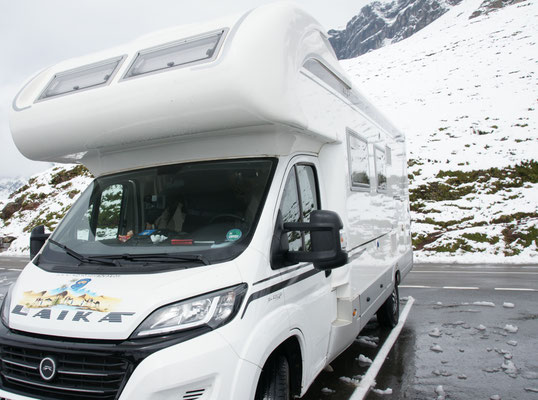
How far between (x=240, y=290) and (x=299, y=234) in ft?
3.14

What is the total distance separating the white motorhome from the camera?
103 inches

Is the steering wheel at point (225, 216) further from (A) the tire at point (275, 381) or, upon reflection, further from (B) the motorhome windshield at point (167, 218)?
(A) the tire at point (275, 381)

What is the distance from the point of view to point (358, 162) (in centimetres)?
497

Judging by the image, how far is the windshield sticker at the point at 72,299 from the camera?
2.71m

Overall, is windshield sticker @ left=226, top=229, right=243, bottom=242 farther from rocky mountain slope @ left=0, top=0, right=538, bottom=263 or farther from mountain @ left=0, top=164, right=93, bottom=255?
mountain @ left=0, top=164, right=93, bottom=255

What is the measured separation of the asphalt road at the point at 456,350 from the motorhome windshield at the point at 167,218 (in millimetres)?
2199

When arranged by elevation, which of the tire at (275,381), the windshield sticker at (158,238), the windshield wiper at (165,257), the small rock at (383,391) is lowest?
the small rock at (383,391)

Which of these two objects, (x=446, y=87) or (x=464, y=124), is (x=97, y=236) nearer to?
(x=464, y=124)

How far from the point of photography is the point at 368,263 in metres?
5.25

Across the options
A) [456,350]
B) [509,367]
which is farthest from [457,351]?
[509,367]

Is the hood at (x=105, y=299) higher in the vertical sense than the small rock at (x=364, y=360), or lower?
higher

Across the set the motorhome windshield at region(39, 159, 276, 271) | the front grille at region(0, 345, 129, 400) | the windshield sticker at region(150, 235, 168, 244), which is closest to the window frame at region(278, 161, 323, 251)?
the motorhome windshield at region(39, 159, 276, 271)

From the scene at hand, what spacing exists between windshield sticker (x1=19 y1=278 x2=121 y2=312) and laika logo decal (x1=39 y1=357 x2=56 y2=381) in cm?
30

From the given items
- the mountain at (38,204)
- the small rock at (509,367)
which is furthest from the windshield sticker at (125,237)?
the mountain at (38,204)
